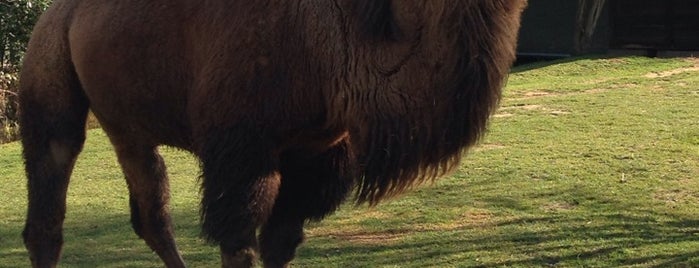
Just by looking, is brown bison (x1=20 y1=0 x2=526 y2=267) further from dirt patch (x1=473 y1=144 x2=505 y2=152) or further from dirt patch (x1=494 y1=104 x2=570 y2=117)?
dirt patch (x1=494 y1=104 x2=570 y2=117)

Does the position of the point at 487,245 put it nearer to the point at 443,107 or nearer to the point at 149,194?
the point at 149,194

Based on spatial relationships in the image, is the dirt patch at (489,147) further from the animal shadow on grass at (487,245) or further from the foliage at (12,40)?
the foliage at (12,40)

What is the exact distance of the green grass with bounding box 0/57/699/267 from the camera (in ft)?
23.0

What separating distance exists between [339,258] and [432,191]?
1973 millimetres

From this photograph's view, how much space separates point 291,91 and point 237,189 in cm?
47

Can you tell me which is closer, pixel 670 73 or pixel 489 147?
pixel 489 147

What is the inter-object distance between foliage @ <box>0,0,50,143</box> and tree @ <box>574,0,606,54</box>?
25.2 ft

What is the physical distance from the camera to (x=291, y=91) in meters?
4.89

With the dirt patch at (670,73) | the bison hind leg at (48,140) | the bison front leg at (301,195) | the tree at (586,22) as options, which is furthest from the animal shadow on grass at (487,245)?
the tree at (586,22)

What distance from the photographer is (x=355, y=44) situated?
481 cm

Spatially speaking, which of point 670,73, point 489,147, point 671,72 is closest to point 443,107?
point 489,147

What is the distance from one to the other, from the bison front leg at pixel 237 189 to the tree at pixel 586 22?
1338cm

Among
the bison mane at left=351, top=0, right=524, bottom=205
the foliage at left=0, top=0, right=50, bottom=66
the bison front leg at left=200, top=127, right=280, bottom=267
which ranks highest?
the bison mane at left=351, top=0, right=524, bottom=205

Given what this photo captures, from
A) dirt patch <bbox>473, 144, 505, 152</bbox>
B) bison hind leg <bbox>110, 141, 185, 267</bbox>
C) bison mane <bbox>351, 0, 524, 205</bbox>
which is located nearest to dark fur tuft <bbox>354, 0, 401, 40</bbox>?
bison mane <bbox>351, 0, 524, 205</bbox>
